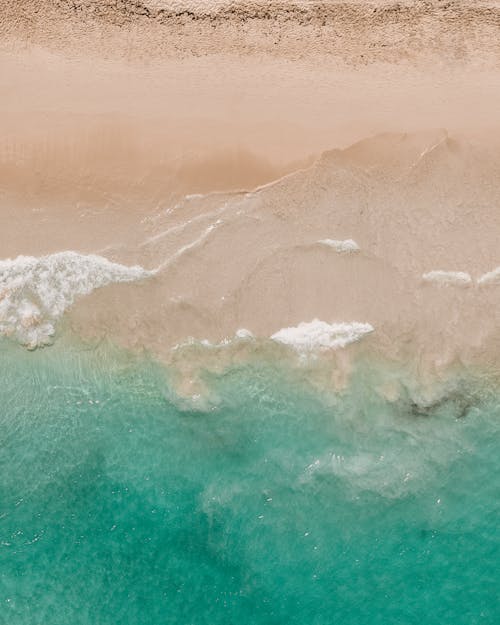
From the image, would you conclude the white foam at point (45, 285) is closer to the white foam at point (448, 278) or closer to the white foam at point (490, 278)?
the white foam at point (448, 278)

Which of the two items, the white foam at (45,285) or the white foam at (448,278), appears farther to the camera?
the white foam at (45,285)

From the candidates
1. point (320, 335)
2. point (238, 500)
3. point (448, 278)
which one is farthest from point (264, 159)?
point (238, 500)

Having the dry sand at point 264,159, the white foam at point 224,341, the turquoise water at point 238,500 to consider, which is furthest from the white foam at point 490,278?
the white foam at point 224,341

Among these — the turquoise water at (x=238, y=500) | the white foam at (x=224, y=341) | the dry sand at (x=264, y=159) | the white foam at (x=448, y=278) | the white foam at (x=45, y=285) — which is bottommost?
the turquoise water at (x=238, y=500)

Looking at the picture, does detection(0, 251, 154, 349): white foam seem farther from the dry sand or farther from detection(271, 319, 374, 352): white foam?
detection(271, 319, 374, 352): white foam

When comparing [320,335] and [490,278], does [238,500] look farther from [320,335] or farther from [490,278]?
[490,278]

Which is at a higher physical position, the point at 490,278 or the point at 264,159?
the point at 264,159

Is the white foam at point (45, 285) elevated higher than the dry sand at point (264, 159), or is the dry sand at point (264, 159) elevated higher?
the dry sand at point (264, 159)
